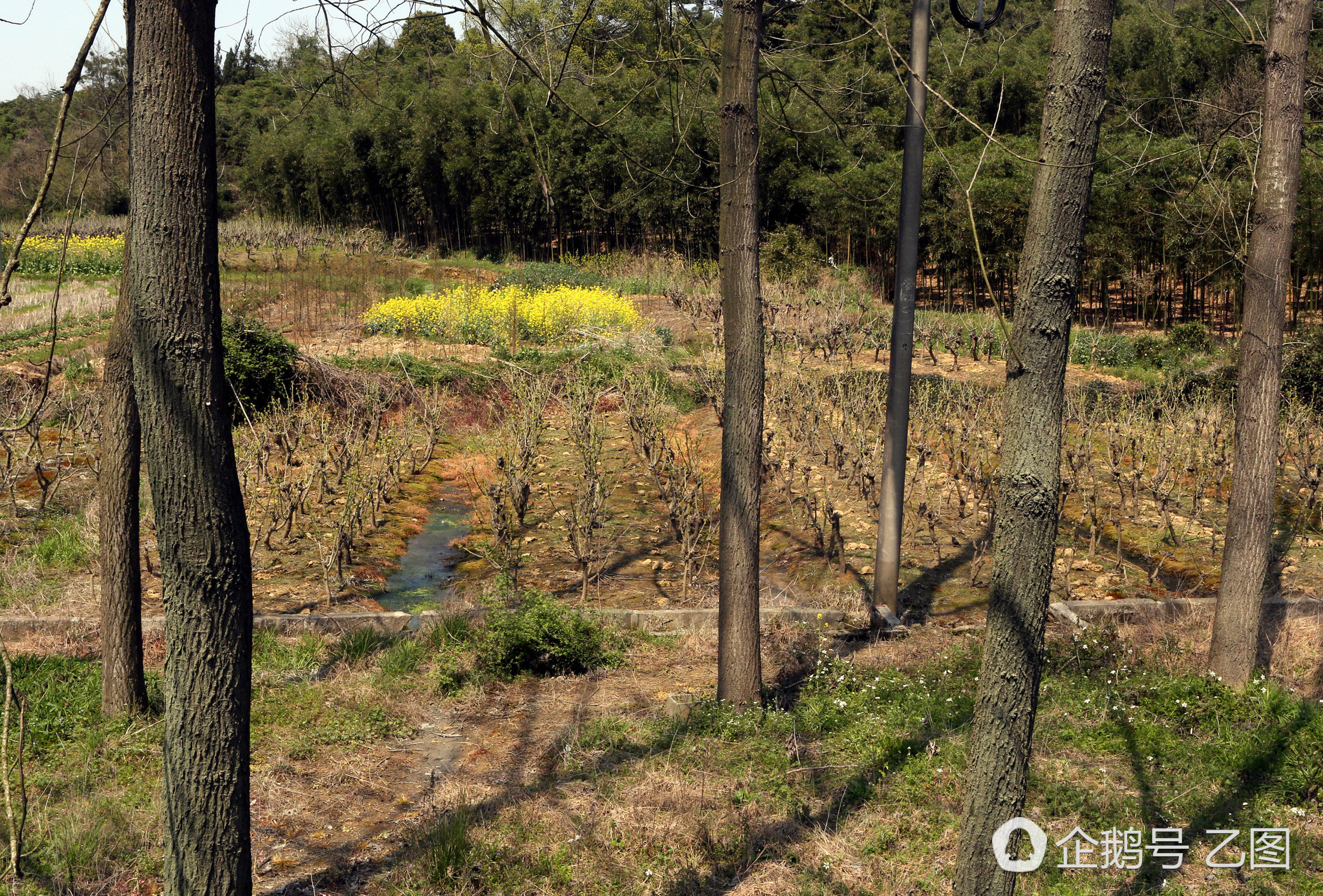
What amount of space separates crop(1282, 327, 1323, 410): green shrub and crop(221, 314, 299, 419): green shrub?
10.4 metres

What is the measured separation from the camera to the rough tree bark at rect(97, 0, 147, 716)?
436 centimetres

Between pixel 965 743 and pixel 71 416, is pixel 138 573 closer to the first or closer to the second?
pixel 965 743

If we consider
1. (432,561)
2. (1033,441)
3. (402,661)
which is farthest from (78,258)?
(1033,441)

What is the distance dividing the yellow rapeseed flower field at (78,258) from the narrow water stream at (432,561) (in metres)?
14.7

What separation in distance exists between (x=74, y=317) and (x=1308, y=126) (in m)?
15.8

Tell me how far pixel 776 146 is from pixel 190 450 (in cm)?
2103

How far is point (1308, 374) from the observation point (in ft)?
33.1

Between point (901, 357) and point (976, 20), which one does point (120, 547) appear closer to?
point (901, 357)

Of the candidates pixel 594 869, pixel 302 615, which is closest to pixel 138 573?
pixel 302 615

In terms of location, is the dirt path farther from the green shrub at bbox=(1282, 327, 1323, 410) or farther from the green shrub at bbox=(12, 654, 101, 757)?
the green shrub at bbox=(1282, 327, 1323, 410)

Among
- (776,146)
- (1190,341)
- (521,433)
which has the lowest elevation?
(521,433)

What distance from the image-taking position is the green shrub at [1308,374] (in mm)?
9930

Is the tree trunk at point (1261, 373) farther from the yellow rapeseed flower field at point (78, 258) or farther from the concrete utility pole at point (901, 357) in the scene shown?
the yellow rapeseed flower field at point (78, 258)

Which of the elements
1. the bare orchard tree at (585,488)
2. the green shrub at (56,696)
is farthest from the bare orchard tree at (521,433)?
the green shrub at (56,696)
